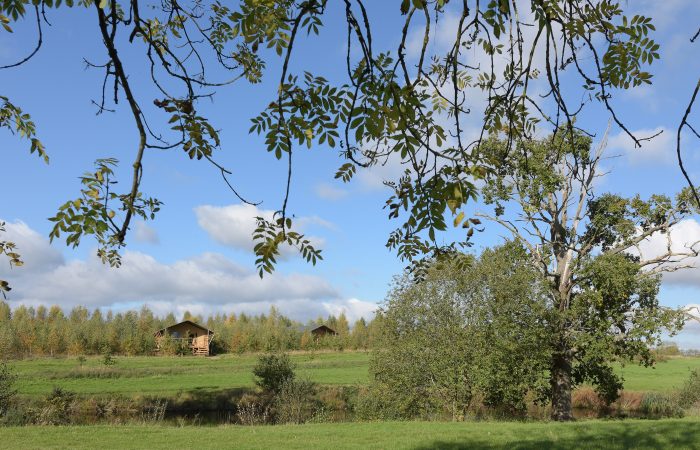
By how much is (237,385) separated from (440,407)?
64.9ft

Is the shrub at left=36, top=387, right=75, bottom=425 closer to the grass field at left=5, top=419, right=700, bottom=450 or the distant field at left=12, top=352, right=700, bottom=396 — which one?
the grass field at left=5, top=419, right=700, bottom=450

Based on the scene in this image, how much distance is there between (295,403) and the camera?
917 inches

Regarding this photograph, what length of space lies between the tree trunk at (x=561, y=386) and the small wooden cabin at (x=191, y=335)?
200ft

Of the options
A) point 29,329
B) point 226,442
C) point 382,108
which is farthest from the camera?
point 29,329

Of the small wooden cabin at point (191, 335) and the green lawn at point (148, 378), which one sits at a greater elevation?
the small wooden cabin at point (191, 335)

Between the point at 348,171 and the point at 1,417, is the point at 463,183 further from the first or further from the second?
the point at 1,417

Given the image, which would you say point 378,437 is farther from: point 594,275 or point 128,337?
point 128,337

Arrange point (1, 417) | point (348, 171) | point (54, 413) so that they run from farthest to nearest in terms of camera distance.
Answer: point (54, 413) → point (1, 417) → point (348, 171)

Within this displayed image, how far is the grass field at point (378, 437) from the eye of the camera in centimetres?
1168

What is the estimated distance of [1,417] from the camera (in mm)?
18859

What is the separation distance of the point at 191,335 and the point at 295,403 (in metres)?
58.1

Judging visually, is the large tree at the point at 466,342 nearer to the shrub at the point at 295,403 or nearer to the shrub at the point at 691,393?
the shrub at the point at 295,403

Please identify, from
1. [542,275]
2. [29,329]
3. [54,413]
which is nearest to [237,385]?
[54,413]

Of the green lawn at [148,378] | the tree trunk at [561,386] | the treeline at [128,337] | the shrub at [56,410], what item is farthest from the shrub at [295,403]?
the treeline at [128,337]
